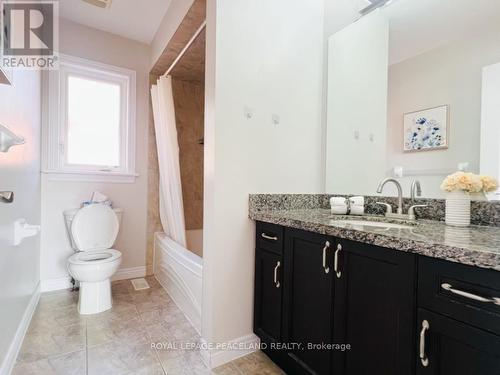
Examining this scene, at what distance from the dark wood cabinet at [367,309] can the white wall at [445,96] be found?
751 mm

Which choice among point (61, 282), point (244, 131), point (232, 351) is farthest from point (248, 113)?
point (61, 282)

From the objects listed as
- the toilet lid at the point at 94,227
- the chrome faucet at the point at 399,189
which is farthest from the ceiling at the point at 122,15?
the chrome faucet at the point at 399,189

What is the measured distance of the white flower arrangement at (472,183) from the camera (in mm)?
1168

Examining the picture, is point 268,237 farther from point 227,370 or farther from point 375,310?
point 227,370

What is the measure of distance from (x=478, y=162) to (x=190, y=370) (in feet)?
6.12

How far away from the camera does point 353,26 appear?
1840 millimetres

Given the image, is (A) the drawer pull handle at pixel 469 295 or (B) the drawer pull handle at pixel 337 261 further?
(B) the drawer pull handle at pixel 337 261

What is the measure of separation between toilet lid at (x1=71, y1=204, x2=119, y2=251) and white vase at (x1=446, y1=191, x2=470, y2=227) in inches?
101

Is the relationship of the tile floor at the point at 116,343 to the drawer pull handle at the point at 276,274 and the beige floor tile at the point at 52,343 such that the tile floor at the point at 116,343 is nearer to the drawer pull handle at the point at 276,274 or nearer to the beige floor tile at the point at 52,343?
the beige floor tile at the point at 52,343

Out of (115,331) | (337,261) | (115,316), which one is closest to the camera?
(337,261)

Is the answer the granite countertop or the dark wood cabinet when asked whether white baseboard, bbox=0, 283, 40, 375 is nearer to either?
the dark wood cabinet

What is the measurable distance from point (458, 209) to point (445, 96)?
627 millimetres

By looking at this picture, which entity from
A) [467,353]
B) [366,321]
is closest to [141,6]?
[366,321]

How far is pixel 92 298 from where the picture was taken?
2.03 meters
